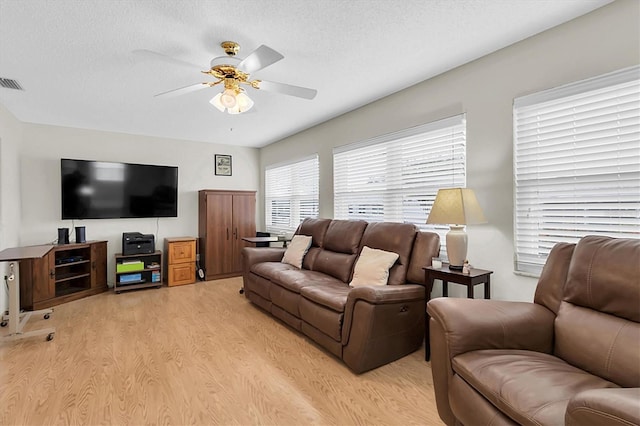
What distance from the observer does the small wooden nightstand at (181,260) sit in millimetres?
4910

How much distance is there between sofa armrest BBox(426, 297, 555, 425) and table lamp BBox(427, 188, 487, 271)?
694 millimetres

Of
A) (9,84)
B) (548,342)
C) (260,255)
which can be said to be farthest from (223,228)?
(548,342)

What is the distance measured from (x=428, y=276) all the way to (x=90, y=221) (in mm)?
4851

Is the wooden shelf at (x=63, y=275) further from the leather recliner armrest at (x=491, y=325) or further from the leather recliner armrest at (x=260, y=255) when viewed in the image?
the leather recliner armrest at (x=491, y=325)

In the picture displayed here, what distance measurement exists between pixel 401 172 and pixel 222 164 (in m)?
3.74

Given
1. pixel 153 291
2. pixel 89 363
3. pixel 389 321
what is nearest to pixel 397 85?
pixel 389 321

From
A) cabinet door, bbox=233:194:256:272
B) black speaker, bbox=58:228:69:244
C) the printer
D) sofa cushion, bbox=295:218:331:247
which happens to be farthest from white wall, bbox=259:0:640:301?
black speaker, bbox=58:228:69:244

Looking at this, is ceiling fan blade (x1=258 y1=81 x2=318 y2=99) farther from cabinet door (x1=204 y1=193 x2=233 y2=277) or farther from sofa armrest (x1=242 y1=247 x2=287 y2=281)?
cabinet door (x1=204 y1=193 x2=233 y2=277)

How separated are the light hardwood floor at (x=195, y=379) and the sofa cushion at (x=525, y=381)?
595mm

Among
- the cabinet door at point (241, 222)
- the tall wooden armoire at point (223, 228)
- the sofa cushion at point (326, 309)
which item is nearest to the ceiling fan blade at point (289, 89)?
the sofa cushion at point (326, 309)

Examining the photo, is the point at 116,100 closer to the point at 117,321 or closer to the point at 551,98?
the point at 117,321

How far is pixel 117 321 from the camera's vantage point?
3379mm

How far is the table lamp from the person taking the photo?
225 cm

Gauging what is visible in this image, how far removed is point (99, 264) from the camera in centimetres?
452
